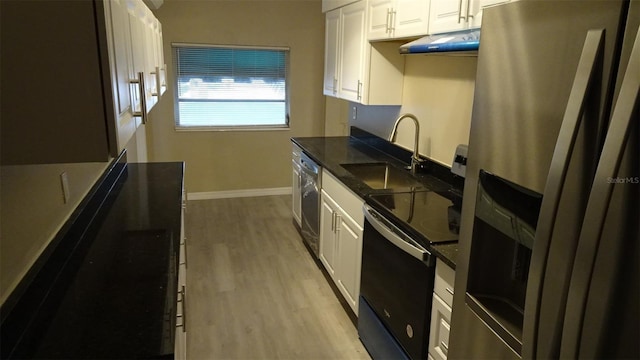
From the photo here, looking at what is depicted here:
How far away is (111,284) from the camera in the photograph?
5.12 ft

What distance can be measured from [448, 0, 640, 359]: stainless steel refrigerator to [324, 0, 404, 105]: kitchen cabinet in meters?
2.03

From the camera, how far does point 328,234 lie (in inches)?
128

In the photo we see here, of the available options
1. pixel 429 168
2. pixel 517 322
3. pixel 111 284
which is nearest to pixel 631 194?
pixel 517 322

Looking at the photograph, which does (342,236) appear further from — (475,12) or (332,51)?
(332,51)

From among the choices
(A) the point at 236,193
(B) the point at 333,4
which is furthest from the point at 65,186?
(A) the point at 236,193

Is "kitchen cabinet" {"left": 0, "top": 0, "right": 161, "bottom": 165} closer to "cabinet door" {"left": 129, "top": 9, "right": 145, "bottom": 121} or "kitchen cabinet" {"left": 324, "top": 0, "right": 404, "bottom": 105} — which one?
"cabinet door" {"left": 129, "top": 9, "right": 145, "bottom": 121}

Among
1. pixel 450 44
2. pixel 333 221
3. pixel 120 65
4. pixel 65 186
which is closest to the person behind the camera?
pixel 120 65

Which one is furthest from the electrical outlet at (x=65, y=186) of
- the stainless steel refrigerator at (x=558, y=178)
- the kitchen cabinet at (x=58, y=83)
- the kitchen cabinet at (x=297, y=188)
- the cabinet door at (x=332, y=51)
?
the cabinet door at (x=332, y=51)

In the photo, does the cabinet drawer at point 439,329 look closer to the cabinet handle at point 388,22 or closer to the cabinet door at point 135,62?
the cabinet door at point 135,62

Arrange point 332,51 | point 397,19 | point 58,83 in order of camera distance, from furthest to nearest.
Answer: point 332,51 < point 397,19 < point 58,83

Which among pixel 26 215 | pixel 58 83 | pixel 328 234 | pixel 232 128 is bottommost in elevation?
pixel 328 234

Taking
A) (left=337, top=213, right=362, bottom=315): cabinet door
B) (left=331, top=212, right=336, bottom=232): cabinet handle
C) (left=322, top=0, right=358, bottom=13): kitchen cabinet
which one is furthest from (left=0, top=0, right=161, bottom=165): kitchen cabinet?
(left=322, top=0, right=358, bottom=13): kitchen cabinet

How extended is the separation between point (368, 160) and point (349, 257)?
2.95 ft

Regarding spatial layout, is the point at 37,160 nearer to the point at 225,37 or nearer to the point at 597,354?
the point at 597,354
